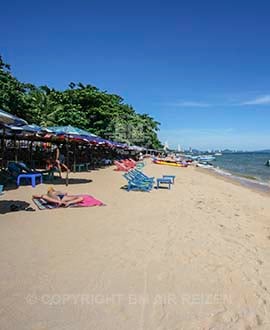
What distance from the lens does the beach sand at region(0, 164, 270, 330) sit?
9.73 feet

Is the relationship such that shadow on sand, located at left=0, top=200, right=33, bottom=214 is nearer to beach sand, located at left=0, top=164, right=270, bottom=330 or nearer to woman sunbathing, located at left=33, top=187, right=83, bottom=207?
beach sand, located at left=0, top=164, right=270, bottom=330

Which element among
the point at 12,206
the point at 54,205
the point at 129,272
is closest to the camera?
the point at 129,272

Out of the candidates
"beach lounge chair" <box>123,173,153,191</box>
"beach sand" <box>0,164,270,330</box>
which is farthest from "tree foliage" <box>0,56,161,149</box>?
"beach sand" <box>0,164,270,330</box>

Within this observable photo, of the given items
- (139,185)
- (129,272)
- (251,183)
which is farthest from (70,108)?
(129,272)

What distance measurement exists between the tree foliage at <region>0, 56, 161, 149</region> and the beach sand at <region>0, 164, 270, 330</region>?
13.7m

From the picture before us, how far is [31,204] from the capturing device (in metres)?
7.61

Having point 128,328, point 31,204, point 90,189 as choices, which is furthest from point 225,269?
point 90,189

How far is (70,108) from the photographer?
3148 centimetres

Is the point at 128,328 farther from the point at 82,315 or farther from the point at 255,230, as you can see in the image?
the point at 255,230

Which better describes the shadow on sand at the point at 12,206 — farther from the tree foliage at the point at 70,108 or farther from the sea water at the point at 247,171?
the sea water at the point at 247,171

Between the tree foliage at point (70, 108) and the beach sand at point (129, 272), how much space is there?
13.7m

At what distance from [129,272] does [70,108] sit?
29.3 meters

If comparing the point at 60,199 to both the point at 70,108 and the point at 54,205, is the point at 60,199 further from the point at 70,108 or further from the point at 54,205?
the point at 70,108

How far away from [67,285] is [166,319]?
1199 mm
